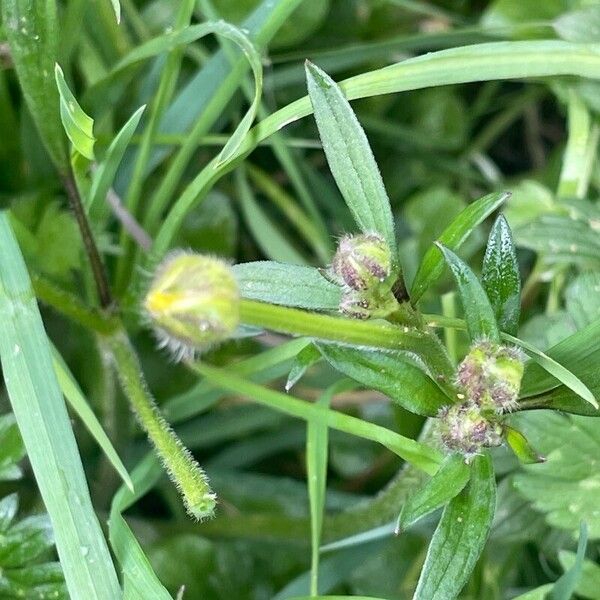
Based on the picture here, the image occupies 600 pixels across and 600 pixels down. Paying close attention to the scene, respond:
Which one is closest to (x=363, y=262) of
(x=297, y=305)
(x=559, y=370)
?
(x=297, y=305)

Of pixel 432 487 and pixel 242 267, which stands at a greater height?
pixel 242 267

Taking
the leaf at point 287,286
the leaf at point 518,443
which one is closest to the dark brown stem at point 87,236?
the leaf at point 287,286

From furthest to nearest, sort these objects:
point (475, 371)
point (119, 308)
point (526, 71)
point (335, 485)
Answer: point (335, 485), point (119, 308), point (526, 71), point (475, 371)

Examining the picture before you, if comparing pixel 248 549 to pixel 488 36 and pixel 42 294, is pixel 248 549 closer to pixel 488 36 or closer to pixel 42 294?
pixel 42 294

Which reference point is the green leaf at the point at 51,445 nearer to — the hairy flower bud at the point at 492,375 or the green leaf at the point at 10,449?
the green leaf at the point at 10,449

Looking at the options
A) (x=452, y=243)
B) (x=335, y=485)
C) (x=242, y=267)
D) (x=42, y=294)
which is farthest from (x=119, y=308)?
(x=335, y=485)

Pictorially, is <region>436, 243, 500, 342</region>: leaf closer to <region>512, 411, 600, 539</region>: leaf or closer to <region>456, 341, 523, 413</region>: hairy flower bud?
<region>456, 341, 523, 413</region>: hairy flower bud
